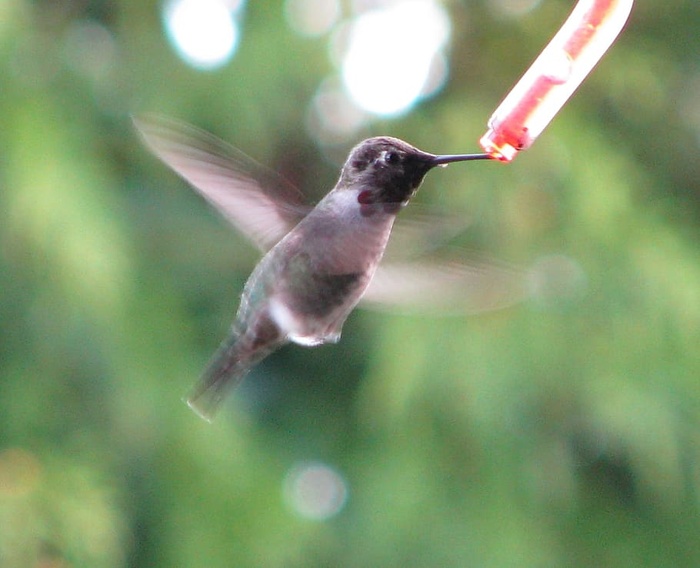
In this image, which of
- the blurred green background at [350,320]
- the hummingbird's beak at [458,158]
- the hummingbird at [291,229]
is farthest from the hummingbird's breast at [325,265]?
the blurred green background at [350,320]

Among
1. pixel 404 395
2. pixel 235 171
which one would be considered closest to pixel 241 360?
pixel 235 171

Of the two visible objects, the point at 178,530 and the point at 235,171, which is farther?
the point at 178,530

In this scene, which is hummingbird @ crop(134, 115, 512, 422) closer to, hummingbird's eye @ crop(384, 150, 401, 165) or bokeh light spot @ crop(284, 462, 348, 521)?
hummingbird's eye @ crop(384, 150, 401, 165)

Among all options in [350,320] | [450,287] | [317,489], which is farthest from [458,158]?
[317,489]

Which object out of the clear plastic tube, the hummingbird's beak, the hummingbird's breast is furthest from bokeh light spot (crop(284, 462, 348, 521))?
the clear plastic tube

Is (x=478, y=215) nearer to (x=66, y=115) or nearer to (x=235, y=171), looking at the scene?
(x=66, y=115)

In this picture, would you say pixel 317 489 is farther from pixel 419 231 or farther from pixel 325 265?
pixel 419 231
